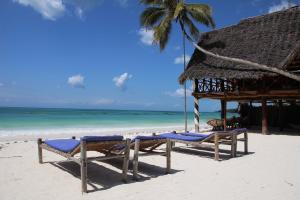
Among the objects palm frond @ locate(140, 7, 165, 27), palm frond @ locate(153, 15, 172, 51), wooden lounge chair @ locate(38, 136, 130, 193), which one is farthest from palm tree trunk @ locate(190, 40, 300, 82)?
wooden lounge chair @ locate(38, 136, 130, 193)

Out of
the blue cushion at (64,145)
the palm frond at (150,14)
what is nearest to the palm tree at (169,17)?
the palm frond at (150,14)

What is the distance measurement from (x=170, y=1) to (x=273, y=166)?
10.3 meters

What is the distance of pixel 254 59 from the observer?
38.3 feet

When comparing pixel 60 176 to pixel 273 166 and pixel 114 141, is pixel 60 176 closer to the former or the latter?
pixel 114 141

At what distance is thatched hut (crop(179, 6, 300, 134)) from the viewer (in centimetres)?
1121

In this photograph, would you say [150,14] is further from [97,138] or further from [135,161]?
[97,138]

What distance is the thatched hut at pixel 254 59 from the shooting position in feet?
36.8

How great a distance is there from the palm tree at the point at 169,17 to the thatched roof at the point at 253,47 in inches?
36.7

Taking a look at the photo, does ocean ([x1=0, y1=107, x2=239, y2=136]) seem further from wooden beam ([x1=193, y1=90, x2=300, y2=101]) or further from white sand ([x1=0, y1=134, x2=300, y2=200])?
white sand ([x1=0, y1=134, x2=300, y2=200])

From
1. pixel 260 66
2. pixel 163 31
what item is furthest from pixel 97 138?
pixel 163 31

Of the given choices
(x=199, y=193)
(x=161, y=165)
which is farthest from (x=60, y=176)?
(x=199, y=193)

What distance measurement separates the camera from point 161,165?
5551 millimetres

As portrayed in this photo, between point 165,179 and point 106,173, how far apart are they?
40.3 inches

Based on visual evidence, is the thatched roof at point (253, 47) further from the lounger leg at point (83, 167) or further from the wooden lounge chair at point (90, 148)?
the lounger leg at point (83, 167)
